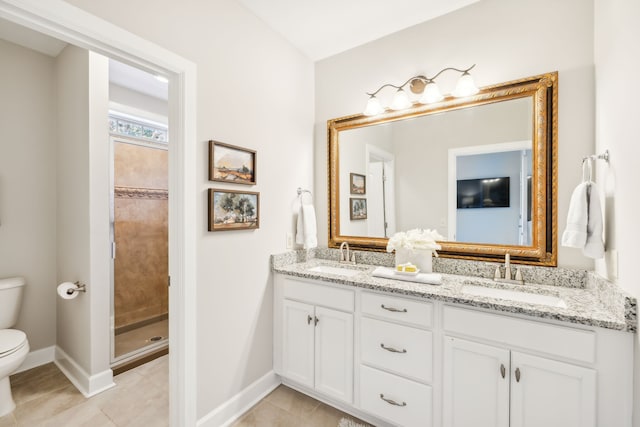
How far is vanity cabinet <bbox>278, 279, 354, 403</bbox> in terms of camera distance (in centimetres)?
182

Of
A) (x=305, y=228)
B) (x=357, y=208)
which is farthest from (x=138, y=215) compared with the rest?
(x=357, y=208)

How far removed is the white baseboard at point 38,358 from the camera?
93.5 inches

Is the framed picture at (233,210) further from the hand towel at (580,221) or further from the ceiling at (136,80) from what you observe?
the hand towel at (580,221)

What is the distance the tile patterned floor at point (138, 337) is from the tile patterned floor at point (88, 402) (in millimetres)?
249

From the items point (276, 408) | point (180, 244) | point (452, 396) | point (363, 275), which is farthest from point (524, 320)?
point (180, 244)

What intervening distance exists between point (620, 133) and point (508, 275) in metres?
0.88

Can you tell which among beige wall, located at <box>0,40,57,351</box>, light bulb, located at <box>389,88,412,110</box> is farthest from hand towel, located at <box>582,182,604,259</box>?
beige wall, located at <box>0,40,57,351</box>

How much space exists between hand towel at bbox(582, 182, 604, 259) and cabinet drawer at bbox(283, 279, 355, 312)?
1202 mm

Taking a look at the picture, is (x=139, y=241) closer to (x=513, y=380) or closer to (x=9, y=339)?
(x=9, y=339)

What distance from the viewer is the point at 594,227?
1338 mm

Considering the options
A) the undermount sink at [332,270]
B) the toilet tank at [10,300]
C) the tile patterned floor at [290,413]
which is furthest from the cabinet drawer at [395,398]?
the toilet tank at [10,300]

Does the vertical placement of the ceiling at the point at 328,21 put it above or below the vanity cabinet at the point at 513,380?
above

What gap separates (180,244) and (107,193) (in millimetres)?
1093

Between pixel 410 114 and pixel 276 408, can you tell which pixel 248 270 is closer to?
pixel 276 408
